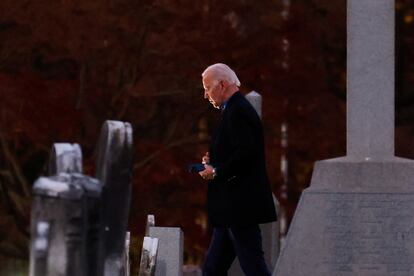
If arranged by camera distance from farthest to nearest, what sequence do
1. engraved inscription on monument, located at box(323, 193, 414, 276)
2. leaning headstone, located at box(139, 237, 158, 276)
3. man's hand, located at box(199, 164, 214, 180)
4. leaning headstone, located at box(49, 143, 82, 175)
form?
1. engraved inscription on monument, located at box(323, 193, 414, 276)
2. leaning headstone, located at box(139, 237, 158, 276)
3. man's hand, located at box(199, 164, 214, 180)
4. leaning headstone, located at box(49, 143, 82, 175)

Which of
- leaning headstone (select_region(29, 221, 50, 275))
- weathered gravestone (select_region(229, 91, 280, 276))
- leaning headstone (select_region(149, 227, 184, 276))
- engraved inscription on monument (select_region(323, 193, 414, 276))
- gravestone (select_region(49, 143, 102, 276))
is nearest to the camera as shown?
leaning headstone (select_region(29, 221, 50, 275))

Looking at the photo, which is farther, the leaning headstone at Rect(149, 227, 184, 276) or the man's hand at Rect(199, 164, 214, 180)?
the leaning headstone at Rect(149, 227, 184, 276)

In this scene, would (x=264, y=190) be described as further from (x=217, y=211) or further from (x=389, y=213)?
(x=389, y=213)

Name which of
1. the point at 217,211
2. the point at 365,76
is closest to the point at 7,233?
the point at 365,76

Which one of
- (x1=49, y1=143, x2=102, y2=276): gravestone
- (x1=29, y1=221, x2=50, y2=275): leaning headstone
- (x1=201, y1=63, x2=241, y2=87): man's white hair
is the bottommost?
(x1=29, y1=221, x2=50, y2=275): leaning headstone

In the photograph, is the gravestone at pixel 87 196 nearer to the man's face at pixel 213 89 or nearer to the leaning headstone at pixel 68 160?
the leaning headstone at pixel 68 160

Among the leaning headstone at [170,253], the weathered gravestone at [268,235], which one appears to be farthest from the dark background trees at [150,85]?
the leaning headstone at [170,253]

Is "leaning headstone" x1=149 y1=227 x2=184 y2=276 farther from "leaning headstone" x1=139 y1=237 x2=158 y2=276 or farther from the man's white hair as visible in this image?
the man's white hair

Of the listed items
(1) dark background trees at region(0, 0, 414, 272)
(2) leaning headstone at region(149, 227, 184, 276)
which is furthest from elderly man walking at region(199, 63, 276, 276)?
(1) dark background trees at region(0, 0, 414, 272)

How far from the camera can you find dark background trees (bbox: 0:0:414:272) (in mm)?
19359

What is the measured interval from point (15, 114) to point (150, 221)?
5609mm

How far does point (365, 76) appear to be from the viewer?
15414 mm

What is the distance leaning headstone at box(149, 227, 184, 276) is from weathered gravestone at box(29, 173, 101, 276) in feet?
23.6

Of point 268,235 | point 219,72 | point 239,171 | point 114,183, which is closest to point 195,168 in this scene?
point 239,171
